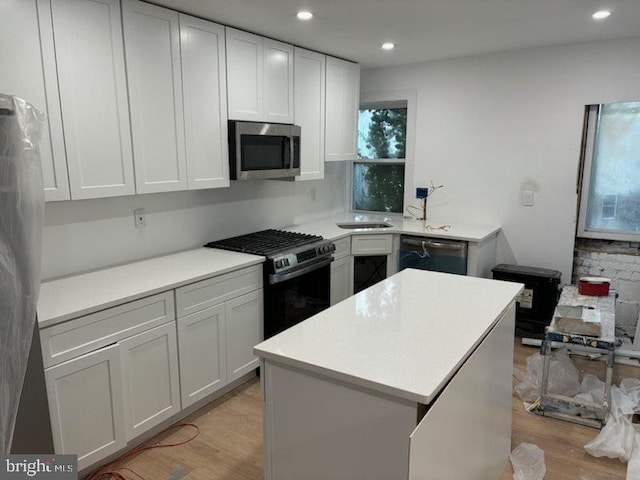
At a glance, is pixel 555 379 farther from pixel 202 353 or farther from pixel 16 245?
pixel 16 245

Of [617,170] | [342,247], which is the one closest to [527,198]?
[617,170]

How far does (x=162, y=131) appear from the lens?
8.79 feet

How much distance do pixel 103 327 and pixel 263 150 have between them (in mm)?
1656

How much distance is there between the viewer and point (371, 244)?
13.2ft

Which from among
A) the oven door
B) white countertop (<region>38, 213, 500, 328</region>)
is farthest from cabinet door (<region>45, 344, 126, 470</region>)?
the oven door

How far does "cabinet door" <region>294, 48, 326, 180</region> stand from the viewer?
11.9ft

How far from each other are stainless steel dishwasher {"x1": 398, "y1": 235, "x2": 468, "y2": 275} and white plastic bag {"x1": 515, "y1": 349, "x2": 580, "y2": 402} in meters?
0.95

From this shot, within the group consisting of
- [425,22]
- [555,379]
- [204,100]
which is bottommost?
[555,379]

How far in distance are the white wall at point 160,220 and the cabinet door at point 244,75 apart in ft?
2.04

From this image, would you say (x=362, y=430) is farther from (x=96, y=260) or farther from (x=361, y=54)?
(x=361, y=54)

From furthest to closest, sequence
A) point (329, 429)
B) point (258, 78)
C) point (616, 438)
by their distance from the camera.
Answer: point (258, 78), point (616, 438), point (329, 429)

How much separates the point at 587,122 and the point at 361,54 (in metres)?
1.92

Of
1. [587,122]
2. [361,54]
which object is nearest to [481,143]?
[587,122]

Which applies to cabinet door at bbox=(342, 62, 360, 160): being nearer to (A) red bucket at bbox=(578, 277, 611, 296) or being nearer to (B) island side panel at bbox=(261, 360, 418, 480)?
(A) red bucket at bbox=(578, 277, 611, 296)
